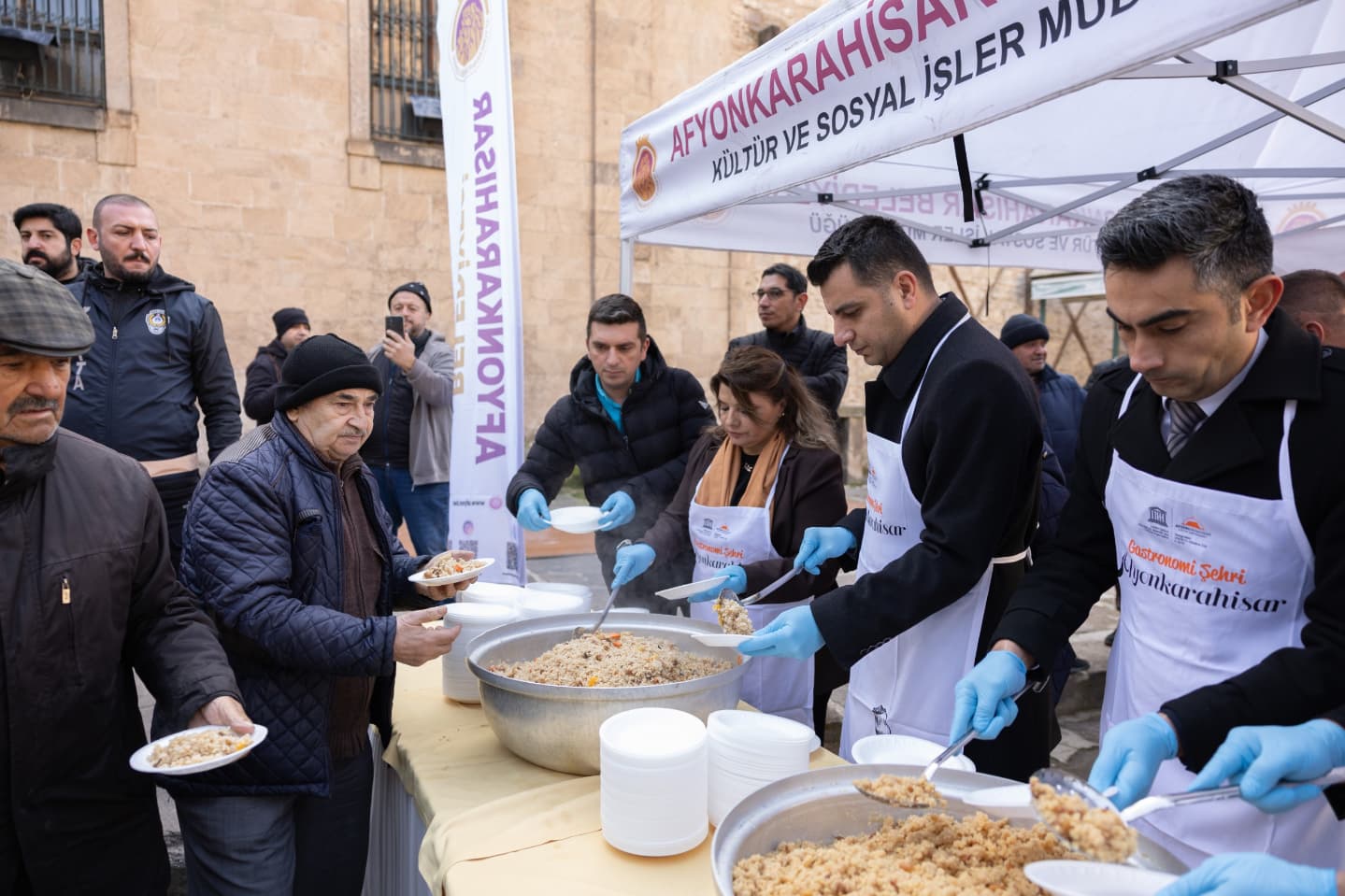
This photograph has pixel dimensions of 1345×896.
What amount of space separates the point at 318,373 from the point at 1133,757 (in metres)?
1.80

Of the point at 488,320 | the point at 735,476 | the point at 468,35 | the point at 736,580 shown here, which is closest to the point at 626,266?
the point at 488,320

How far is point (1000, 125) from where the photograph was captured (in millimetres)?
4137

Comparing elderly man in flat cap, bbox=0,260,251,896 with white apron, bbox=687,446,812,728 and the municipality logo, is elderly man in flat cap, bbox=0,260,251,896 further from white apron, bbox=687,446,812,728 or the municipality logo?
the municipality logo

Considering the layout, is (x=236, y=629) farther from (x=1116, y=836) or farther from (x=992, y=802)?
(x=1116, y=836)

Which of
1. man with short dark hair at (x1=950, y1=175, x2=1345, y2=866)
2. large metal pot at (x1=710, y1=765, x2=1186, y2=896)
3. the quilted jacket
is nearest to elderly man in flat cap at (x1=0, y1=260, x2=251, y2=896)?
the quilted jacket

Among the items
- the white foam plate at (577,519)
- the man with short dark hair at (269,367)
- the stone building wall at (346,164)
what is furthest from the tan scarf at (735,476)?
the stone building wall at (346,164)

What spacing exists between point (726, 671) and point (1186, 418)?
102cm

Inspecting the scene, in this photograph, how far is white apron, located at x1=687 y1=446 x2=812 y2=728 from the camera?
8.89ft

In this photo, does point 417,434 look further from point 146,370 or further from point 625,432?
point 625,432

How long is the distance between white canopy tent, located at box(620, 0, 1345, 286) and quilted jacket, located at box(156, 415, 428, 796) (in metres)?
1.75

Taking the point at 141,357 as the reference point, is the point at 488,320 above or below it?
above

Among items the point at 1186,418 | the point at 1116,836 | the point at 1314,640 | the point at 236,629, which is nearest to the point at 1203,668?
the point at 1314,640

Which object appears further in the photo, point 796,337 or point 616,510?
point 796,337

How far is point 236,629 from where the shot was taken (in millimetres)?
1903
